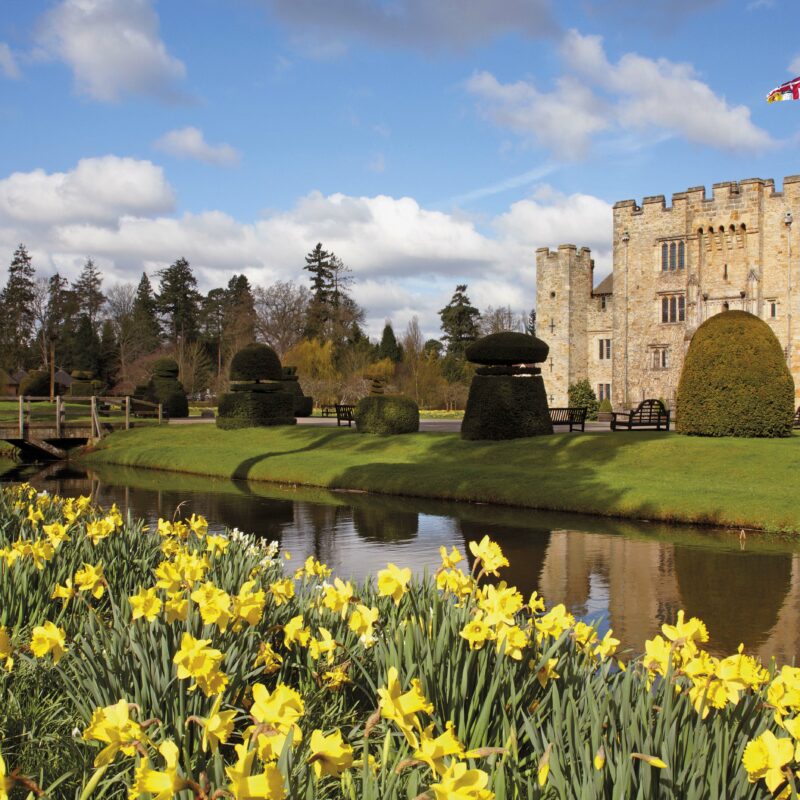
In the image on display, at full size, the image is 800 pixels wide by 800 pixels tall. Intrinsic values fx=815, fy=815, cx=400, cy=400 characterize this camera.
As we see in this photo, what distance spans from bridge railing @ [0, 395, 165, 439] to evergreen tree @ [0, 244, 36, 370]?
31.3 metres

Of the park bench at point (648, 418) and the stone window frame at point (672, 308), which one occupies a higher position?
the stone window frame at point (672, 308)

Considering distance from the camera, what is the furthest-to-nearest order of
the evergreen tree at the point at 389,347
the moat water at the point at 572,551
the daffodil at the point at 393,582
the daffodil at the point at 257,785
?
the evergreen tree at the point at 389,347 → the moat water at the point at 572,551 → the daffodil at the point at 393,582 → the daffodil at the point at 257,785

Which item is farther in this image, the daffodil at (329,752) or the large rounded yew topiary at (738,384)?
the large rounded yew topiary at (738,384)

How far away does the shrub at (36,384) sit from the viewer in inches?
2123

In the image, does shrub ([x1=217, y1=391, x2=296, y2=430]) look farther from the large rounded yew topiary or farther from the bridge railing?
the large rounded yew topiary

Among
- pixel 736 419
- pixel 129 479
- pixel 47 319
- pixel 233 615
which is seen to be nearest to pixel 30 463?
pixel 129 479

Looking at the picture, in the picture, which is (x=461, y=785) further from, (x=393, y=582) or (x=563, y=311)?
(x=563, y=311)

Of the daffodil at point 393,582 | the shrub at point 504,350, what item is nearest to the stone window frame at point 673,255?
the shrub at point 504,350

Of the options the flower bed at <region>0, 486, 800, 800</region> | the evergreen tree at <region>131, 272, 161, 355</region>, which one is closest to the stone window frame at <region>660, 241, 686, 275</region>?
the flower bed at <region>0, 486, 800, 800</region>

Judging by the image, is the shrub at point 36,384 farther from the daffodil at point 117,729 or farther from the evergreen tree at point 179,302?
the daffodil at point 117,729

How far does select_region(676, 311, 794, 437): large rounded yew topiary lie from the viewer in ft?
62.7

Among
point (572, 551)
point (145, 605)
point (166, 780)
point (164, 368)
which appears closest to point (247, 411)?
point (164, 368)

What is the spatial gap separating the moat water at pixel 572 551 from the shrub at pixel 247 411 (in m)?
10.9

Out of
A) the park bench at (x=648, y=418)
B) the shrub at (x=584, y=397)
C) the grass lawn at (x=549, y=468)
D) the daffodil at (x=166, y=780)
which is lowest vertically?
the grass lawn at (x=549, y=468)
